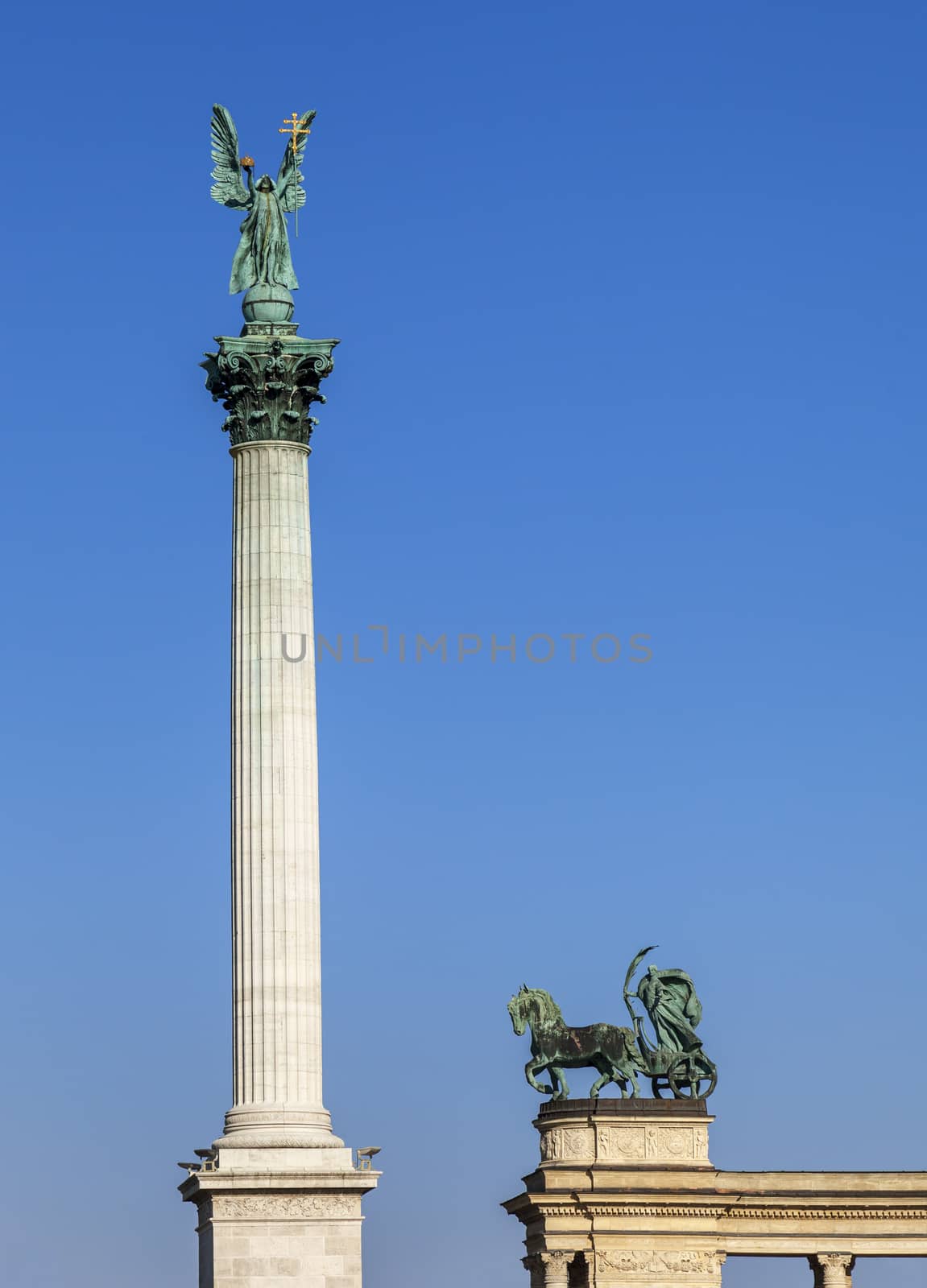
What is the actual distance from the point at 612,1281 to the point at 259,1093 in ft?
73.3

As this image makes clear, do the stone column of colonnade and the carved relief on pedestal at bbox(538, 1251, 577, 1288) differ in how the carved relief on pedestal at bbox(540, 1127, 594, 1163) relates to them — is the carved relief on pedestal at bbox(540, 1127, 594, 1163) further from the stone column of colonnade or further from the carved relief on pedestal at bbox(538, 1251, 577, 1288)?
the stone column of colonnade

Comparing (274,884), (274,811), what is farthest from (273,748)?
(274,884)

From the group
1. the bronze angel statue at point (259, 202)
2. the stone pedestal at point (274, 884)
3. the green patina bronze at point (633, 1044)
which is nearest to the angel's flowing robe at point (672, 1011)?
the green patina bronze at point (633, 1044)

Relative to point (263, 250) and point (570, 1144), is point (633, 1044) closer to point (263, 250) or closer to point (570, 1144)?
point (570, 1144)

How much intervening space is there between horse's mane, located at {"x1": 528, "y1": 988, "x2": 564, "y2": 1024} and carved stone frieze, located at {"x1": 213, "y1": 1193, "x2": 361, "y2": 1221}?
23285mm

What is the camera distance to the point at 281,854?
54094mm

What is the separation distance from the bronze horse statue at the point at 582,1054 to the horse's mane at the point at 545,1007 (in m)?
0.11

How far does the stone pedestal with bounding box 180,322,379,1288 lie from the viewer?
51.7 metres

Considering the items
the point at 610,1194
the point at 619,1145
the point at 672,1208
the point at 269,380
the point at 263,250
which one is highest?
the point at 263,250

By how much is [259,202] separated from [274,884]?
16258 millimetres

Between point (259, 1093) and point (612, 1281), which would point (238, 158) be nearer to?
point (259, 1093)

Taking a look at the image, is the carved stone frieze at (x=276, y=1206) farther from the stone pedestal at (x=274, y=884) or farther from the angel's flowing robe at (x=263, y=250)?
the angel's flowing robe at (x=263, y=250)

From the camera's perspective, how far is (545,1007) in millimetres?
74875

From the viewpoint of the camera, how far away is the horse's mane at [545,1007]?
245ft
